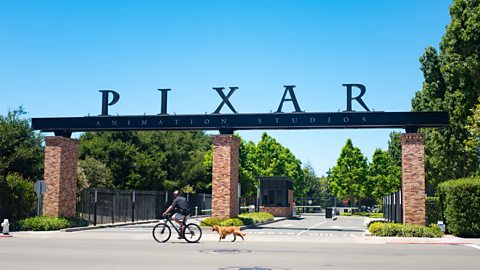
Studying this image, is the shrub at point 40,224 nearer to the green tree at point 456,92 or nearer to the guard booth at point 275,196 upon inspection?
the green tree at point 456,92

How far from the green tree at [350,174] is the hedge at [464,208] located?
189ft

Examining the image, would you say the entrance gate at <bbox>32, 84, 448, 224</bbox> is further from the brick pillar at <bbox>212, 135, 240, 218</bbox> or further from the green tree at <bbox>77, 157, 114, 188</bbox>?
the green tree at <bbox>77, 157, 114, 188</bbox>

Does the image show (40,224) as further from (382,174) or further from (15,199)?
(382,174)

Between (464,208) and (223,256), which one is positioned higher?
(464,208)

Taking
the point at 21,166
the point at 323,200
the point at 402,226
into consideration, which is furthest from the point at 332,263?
the point at 323,200

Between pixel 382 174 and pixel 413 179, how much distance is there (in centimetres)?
5717

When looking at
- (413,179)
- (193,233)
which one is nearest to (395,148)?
(413,179)

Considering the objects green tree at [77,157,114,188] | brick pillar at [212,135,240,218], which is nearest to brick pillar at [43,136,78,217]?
brick pillar at [212,135,240,218]

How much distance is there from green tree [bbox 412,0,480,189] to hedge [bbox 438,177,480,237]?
6.58 metres

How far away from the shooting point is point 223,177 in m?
28.6

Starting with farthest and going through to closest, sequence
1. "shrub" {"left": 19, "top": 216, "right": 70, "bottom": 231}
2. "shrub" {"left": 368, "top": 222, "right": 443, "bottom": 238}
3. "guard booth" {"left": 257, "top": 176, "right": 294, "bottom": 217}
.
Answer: "guard booth" {"left": 257, "top": 176, "right": 294, "bottom": 217}
"shrub" {"left": 19, "top": 216, "right": 70, "bottom": 231}
"shrub" {"left": 368, "top": 222, "right": 443, "bottom": 238}

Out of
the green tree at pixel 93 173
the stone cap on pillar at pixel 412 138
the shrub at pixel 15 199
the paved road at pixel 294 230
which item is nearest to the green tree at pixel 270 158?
the green tree at pixel 93 173

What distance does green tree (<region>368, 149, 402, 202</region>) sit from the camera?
79.9 m

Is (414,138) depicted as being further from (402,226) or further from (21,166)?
(21,166)
